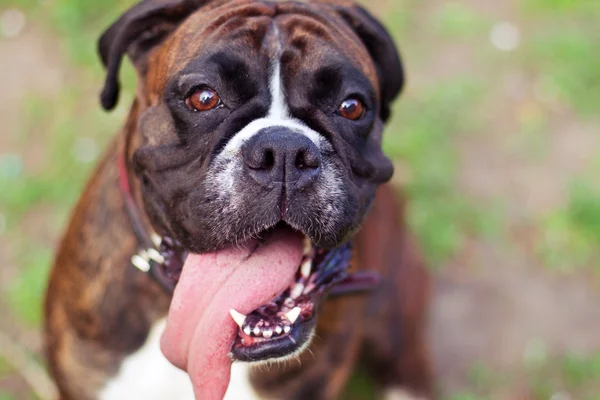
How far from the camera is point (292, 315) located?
2.10 metres

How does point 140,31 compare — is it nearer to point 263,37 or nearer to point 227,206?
point 263,37

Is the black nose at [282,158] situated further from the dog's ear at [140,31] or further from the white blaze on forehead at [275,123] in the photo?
the dog's ear at [140,31]

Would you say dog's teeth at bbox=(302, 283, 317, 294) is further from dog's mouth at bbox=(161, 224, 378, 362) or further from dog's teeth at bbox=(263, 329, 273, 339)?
dog's teeth at bbox=(263, 329, 273, 339)

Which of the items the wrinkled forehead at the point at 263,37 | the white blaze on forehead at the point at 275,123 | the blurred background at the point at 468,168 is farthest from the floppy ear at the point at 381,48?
the blurred background at the point at 468,168

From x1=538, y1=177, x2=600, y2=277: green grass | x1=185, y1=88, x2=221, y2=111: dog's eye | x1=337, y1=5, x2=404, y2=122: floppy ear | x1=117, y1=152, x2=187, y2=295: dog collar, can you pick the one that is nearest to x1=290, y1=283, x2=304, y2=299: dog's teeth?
x1=117, y1=152, x2=187, y2=295: dog collar

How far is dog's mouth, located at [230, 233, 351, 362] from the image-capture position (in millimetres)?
2061

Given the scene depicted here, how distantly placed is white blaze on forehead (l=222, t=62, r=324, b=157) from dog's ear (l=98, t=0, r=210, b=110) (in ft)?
1.38

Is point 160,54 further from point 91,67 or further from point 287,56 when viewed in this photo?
point 91,67

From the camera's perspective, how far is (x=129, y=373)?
2.53 m

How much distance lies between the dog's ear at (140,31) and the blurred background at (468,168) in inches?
65.1

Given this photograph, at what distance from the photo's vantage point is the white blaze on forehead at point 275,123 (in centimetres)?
205

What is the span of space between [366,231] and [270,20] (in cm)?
97

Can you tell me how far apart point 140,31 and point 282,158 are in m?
0.76

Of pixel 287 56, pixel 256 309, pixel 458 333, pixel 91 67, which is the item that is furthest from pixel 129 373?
pixel 91 67
